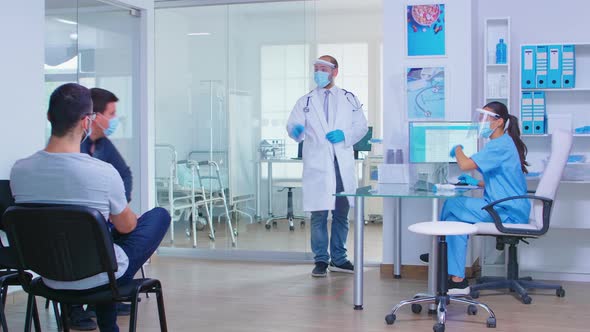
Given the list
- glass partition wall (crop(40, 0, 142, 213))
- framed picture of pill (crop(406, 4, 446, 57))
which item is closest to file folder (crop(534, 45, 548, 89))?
framed picture of pill (crop(406, 4, 446, 57))

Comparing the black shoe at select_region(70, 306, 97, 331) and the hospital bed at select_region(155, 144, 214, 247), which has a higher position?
the hospital bed at select_region(155, 144, 214, 247)

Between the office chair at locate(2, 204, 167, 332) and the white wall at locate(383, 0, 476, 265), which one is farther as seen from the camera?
the white wall at locate(383, 0, 476, 265)

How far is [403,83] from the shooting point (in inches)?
212

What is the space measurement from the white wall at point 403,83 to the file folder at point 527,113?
1.35ft

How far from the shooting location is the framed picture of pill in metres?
5.34

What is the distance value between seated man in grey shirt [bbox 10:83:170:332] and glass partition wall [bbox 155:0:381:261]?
3568 millimetres

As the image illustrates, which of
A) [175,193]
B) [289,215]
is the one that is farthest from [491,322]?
[175,193]

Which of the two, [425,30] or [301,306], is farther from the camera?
[425,30]

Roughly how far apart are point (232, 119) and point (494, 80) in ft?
7.13

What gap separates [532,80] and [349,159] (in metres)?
1.41

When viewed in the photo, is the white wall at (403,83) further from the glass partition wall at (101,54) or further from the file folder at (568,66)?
the glass partition wall at (101,54)

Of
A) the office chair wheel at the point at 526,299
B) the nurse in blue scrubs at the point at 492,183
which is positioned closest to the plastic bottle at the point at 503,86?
the nurse in blue scrubs at the point at 492,183

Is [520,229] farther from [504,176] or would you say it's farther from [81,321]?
[81,321]

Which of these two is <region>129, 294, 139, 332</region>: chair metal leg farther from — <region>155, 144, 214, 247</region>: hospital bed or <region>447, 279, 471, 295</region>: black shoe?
<region>155, 144, 214, 247</region>: hospital bed
